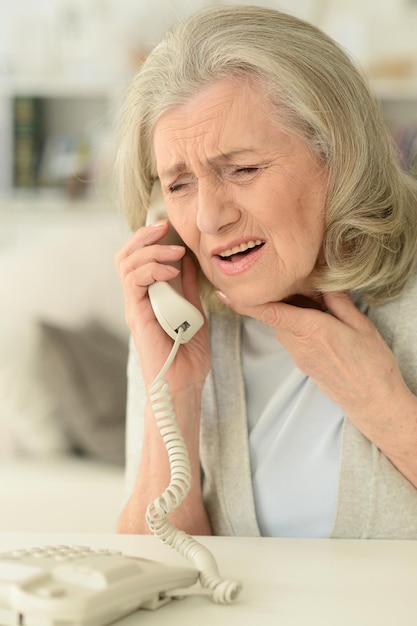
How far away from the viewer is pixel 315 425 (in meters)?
1.31

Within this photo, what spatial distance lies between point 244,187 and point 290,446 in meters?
0.38

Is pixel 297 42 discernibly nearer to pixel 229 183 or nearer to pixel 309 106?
pixel 309 106

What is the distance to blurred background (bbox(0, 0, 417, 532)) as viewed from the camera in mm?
2133

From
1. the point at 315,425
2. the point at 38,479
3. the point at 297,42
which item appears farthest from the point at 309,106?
the point at 38,479

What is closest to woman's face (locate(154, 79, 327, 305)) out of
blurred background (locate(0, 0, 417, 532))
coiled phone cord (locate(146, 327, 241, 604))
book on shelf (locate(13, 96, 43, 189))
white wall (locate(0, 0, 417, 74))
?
coiled phone cord (locate(146, 327, 241, 604))

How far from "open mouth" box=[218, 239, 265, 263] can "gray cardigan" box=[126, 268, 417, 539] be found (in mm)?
195

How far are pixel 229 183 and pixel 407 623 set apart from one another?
60 cm

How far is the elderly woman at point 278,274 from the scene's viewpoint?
1.18 m

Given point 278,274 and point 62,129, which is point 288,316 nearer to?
point 278,274

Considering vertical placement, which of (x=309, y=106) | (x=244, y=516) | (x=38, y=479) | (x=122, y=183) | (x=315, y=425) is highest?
(x=309, y=106)

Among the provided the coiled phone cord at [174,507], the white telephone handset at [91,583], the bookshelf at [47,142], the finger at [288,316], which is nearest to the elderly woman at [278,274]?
the finger at [288,316]

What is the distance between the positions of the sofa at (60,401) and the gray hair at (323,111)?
2.65 feet

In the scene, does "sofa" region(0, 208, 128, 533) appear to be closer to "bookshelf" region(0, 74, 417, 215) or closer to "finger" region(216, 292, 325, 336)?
"finger" region(216, 292, 325, 336)

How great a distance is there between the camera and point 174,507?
1083 millimetres
